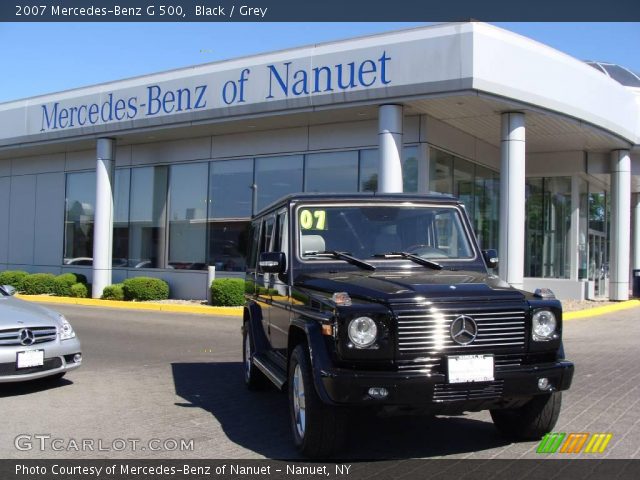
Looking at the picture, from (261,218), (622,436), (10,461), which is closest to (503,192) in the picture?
(261,218)

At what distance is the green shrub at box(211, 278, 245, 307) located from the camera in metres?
18.7

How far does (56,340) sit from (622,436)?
6.04 meters

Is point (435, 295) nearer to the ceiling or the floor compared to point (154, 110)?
nearer to the floor

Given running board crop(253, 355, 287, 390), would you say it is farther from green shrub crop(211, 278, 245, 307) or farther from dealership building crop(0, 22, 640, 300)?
green shrub crop(211, 278, 245, 307)

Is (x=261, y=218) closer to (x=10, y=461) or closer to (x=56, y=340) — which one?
(x=56, y=340)

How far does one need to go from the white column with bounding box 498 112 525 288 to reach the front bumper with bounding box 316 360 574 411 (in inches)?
474

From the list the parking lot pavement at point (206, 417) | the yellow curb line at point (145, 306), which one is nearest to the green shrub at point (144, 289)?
the yellow curb line at point (145, 306)

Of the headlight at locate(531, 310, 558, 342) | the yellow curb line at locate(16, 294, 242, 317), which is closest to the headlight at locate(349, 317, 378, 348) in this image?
the headlight at locate(531, 310, 558, 342)

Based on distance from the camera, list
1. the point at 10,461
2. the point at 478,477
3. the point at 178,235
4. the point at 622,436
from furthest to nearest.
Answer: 1. the point at 178,235
2. the point at 622,436
3. the point at 10,461
4. the point at 478,477

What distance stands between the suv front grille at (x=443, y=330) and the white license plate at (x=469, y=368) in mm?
72

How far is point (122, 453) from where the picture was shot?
520 centimetres

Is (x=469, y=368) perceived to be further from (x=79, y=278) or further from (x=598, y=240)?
(x=598, y=240)

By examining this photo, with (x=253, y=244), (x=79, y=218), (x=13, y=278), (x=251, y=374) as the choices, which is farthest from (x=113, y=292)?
(x=251, y=374)

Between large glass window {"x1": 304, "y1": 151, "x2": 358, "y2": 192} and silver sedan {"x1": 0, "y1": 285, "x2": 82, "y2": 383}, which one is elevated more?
large glass window {"x1": 304, "y1": 151, "x2": 358, "y2": 192}
